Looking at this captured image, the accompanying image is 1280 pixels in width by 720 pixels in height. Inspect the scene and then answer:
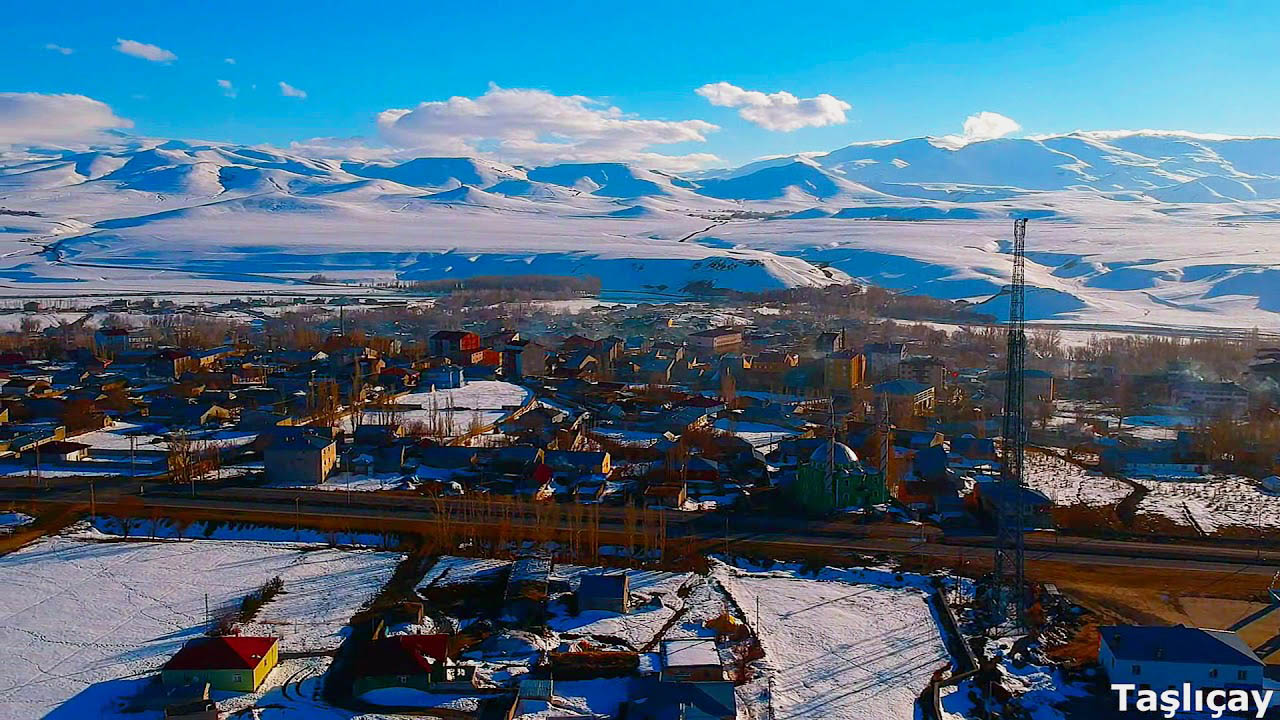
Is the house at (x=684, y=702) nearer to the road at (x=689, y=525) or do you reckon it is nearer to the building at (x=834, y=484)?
the road at (x=689, y=525)

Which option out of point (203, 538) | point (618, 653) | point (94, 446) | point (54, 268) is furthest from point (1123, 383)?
point (54, 268)

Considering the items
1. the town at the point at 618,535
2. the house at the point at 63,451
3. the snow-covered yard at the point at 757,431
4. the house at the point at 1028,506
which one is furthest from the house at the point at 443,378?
the house at the point at 1028,506

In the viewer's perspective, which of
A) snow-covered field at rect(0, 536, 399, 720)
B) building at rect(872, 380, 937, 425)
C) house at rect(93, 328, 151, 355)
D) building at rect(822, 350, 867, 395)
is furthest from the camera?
house at rect(93, 328, 151, 355)

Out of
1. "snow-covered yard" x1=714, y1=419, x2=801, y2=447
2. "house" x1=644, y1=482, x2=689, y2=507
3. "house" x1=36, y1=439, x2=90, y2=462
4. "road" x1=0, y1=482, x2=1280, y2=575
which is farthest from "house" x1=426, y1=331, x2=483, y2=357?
"house" x1=644, y1=482, x2=689, y2=507

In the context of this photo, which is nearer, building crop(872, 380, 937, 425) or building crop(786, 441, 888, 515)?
building crop(786, 441, 888, 515)

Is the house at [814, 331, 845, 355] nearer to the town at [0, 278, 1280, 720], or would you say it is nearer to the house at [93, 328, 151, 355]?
the town at [0, 278, 1280, 720]
